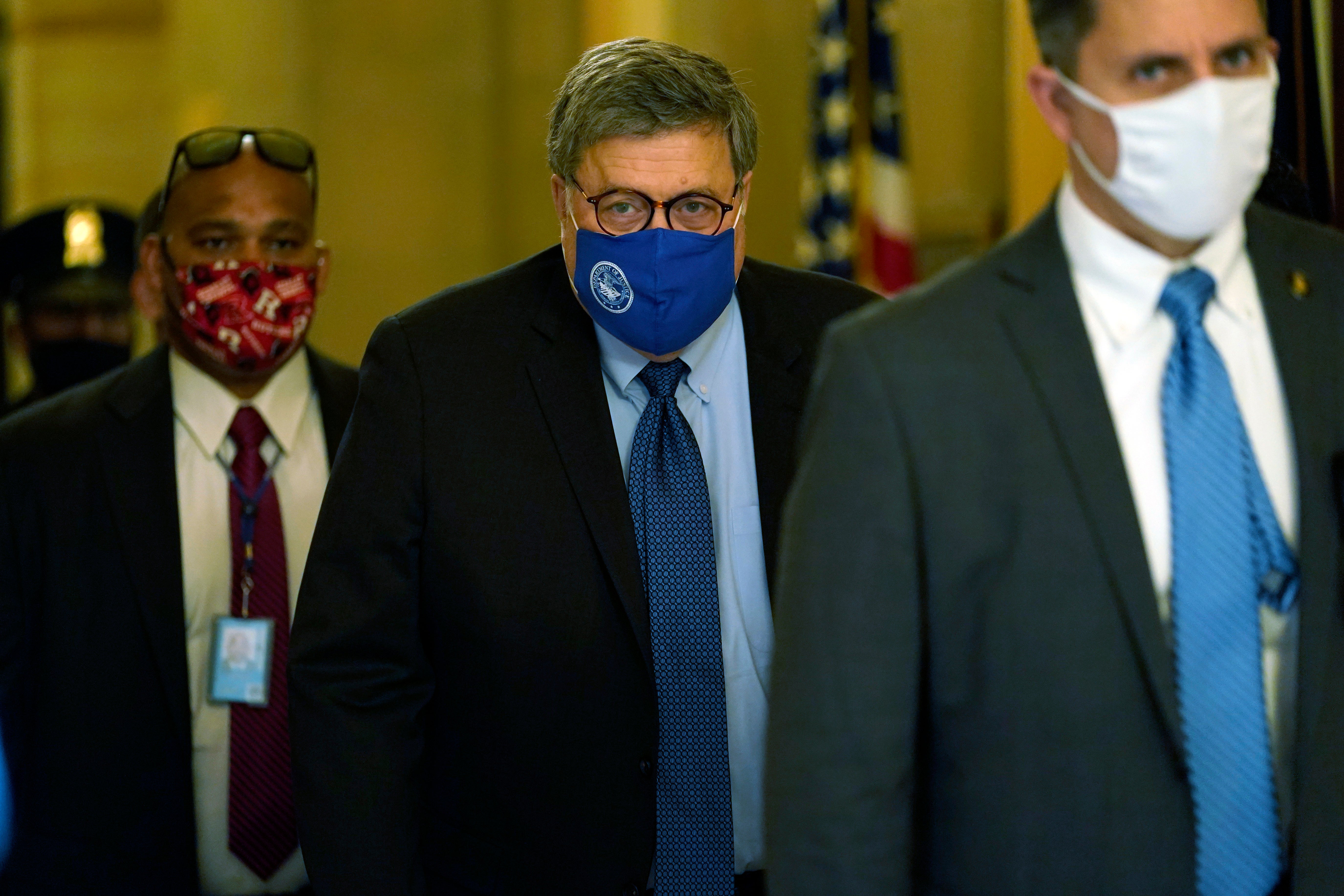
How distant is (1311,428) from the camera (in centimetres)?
175

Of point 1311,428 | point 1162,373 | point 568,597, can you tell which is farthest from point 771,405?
point 1311,428

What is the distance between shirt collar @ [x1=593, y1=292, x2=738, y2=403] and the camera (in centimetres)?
258

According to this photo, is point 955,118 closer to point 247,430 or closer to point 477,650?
point 247,430

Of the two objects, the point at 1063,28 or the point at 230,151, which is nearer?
the point at 1063,28

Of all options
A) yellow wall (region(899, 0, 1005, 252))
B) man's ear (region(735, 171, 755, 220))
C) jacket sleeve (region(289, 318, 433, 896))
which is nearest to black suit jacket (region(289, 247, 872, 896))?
jacket sleeve (region(289, 318, 433, 896))

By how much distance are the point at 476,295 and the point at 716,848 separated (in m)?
1.00

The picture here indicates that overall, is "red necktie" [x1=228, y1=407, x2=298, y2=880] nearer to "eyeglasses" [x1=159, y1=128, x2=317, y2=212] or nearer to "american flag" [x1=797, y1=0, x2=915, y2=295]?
"eyeglasses" [x1=159, y1=128, x2=317, y2=212]

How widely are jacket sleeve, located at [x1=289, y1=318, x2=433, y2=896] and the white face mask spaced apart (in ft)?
3.99

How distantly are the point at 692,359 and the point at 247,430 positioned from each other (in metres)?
1.16

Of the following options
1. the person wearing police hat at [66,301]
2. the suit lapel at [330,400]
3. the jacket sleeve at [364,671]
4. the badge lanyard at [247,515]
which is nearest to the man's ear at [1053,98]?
the jacket sleeve at [364,671]

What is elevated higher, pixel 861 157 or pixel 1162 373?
pixel 861 157

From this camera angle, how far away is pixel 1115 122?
5.62 ft

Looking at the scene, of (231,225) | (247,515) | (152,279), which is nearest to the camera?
(247,515)

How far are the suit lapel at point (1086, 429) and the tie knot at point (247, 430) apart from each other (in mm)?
1950
